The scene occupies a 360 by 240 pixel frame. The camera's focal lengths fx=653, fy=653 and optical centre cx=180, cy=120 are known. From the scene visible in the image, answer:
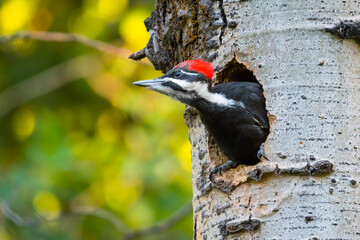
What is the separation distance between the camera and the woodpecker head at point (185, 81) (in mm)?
2938

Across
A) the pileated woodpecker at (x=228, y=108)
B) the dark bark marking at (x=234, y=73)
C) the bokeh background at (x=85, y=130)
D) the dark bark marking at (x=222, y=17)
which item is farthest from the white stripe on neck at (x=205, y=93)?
the bokeh background at (x=85, y=130)

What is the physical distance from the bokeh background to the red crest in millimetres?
2697

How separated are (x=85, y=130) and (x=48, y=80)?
2.02ft

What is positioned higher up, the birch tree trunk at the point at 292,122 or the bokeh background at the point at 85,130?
the bokeh background at the point at 85,130

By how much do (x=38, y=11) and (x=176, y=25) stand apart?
3.60 meters

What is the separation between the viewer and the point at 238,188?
109 inches

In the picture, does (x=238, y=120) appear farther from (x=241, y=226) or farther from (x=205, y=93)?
(x=241, y=226)

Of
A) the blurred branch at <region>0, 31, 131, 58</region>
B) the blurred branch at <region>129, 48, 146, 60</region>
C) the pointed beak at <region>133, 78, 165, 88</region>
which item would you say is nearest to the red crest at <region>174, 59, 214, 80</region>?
the pointed beak at <region>133, 78, 165, 88</region>

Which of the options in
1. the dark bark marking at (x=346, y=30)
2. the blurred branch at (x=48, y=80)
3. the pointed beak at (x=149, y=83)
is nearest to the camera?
the dark bark marking at (x=346, y=30)

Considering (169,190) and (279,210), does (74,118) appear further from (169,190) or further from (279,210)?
(279,210)

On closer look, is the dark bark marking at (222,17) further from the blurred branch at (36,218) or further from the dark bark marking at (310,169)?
the blurred branch at (36,218)

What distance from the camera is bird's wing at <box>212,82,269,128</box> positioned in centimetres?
307

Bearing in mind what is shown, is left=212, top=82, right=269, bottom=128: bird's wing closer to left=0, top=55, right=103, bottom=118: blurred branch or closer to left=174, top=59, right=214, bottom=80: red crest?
left=174, top=59, right=214, bottom=80: red crest

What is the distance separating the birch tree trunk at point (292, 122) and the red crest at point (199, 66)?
3.0 inches
